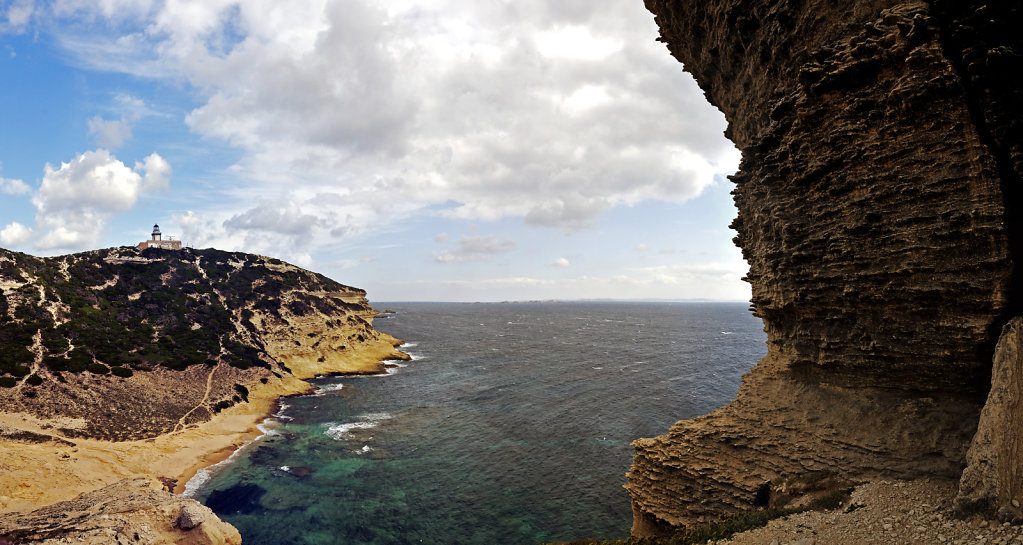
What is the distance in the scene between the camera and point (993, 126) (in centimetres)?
1237

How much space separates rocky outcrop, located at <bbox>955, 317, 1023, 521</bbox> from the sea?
19237 millimetres

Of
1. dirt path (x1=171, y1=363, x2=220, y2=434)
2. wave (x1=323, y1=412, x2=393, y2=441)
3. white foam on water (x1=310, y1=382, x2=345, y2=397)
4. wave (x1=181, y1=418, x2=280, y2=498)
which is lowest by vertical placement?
wave (x1=181, y1=418, x2=280, y2=498)

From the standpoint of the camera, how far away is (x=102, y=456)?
111ft

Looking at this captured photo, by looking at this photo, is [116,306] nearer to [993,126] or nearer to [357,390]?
[357,390]

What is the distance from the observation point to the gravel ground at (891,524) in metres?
11.0

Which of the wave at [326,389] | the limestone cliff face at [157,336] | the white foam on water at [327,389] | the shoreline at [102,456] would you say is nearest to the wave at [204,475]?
the shoreline at [102,456]

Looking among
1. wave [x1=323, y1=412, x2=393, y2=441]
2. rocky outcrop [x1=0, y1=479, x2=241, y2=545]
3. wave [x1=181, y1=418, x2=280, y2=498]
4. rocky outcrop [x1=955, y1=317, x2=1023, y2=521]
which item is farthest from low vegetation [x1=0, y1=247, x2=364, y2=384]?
rocky outcrop [x1=955, y1=317, x2=1023, y2=521]

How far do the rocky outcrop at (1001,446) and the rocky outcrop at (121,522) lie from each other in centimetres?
3390

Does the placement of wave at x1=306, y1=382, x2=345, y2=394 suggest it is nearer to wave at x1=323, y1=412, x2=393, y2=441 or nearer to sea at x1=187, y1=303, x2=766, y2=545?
sea at x1=187, y1=303, x2=766, y2=545

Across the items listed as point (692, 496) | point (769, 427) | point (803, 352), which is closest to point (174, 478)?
point (692, 496)

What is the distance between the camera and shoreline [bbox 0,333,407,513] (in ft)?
89.3

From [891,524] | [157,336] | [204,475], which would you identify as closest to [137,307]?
[157,336]

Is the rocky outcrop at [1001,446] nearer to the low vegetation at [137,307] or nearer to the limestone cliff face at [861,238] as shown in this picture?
the limestone cliff face at [861,238]

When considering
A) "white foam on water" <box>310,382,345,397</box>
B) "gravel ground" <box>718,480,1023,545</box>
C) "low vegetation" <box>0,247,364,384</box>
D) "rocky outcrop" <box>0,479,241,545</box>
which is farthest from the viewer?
"white foam on water" <box>310,382,345,397</box>
